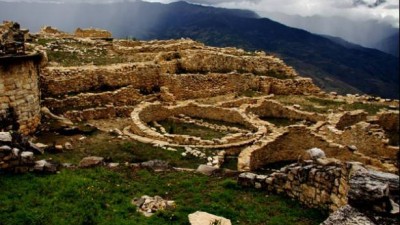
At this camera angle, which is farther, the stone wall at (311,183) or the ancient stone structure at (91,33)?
the ancient stone structure at (91,33)

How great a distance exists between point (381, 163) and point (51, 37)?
2655 cm

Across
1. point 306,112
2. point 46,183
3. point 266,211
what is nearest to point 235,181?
point 266,211

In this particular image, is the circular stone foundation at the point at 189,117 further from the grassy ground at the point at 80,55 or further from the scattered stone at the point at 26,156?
the scattered stone at the point at 26,156

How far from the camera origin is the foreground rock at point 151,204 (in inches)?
441

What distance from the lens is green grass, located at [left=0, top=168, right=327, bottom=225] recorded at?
420 inches

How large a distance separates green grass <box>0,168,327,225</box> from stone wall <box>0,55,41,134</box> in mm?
6433

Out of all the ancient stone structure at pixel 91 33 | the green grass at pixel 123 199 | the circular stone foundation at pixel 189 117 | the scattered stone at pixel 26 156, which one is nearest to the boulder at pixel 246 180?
the green grass at pixel 123 199

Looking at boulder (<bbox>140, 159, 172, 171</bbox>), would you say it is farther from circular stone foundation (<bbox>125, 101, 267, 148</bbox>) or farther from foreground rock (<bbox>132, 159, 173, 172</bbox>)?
circular stone foundation (<bbox>125, 101, 267, 148</bbox>)

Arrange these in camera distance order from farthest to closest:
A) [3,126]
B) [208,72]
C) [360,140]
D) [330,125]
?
[208,72]
[330,125]
[360,140]
[3,126]

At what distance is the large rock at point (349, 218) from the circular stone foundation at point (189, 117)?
42.0ft

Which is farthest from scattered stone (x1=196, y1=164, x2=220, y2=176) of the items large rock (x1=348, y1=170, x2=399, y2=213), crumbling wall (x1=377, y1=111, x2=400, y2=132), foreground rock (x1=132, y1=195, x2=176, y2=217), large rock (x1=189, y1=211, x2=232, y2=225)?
crumbling wall (x1=377, y1=111, x2=400, y2=132)

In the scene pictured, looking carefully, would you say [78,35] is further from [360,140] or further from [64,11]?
[64,11]

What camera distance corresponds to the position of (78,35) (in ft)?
138

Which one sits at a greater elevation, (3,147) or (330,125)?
(3,147)
